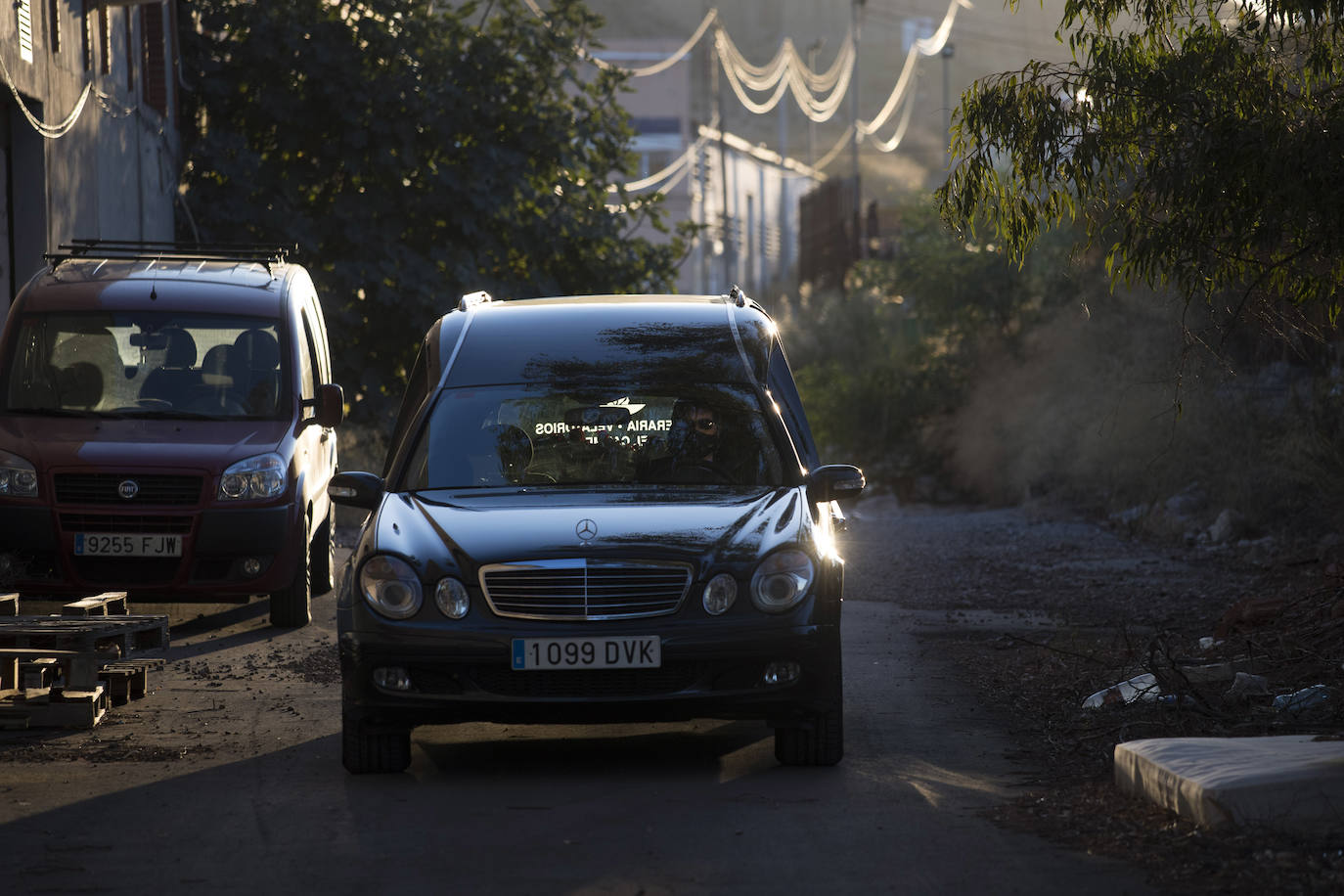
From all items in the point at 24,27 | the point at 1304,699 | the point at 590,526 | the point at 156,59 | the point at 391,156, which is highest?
the point at 156,59

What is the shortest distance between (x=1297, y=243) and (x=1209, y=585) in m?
6.95

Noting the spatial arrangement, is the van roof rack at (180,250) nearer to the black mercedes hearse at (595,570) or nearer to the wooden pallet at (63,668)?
the wooden pallet at (63,668)

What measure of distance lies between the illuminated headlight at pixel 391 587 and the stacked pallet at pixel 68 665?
2.01 m

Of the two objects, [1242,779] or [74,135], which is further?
[74,135]

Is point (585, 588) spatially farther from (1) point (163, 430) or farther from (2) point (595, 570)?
(1) point (163, 430)

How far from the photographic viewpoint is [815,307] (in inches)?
1763

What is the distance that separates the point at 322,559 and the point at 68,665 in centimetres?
520

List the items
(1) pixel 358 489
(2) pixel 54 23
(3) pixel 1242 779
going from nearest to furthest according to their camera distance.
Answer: (3) pixel 1242 779 < (1) pixel 358 489 < (2) pixel 54 23

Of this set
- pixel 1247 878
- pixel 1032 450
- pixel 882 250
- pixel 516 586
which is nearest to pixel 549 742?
pixel 516 586

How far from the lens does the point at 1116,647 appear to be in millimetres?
10820

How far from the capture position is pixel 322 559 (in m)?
13.8

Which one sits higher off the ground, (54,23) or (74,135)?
(54,23)

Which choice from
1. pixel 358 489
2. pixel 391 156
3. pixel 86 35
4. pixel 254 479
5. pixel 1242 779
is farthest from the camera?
pixel 391 156

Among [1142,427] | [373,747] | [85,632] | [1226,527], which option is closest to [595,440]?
[373,747]
